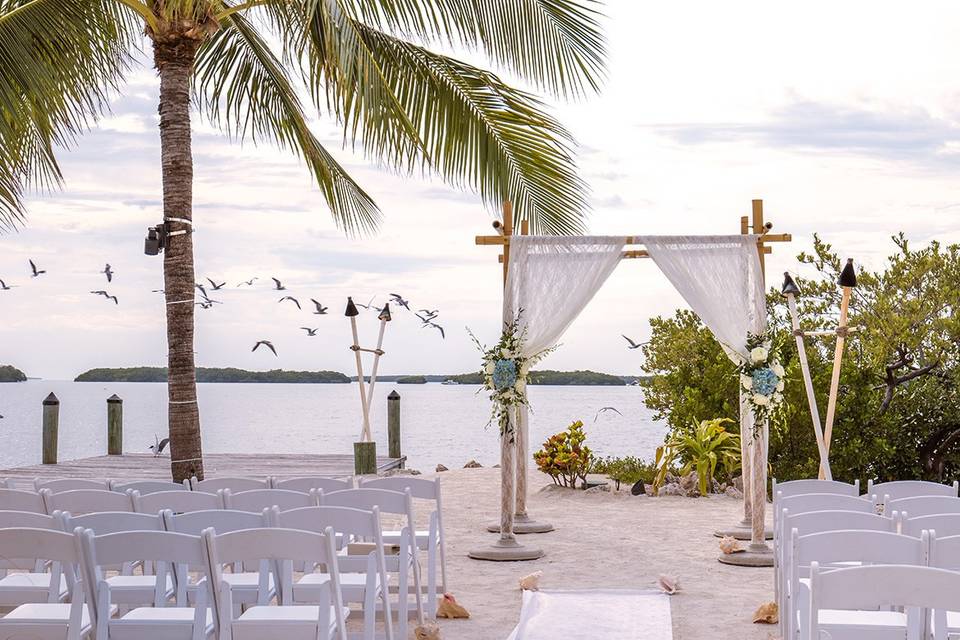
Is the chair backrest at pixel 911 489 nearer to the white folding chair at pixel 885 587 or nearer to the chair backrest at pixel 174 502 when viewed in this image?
the white folding chair at pixel 885 587

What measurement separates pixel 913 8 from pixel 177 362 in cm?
863

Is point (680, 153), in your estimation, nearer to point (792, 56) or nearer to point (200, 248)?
point (792, 56)

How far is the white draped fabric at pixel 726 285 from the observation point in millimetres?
7730

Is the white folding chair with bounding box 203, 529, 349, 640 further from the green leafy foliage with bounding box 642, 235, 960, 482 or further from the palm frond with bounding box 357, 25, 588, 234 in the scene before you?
the green leafy foliage with bounding box 642, 235, 960, 482

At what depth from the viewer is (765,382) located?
7.45 m

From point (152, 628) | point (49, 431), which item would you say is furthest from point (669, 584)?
point (49, 431)

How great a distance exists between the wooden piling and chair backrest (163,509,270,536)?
293 inches

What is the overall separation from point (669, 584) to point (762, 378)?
170cm

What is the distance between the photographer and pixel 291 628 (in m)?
3.94

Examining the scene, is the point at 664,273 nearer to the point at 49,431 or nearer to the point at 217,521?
the point at 217,521

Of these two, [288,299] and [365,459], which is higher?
[288,299]

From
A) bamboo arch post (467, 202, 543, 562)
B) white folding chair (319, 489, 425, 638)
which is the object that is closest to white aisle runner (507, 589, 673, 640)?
white folding chair (319, 489, 425, 638)

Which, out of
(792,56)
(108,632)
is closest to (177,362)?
(108,632)

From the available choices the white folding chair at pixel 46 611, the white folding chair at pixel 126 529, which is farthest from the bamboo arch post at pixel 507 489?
the white folding chair at pixel 46 611
